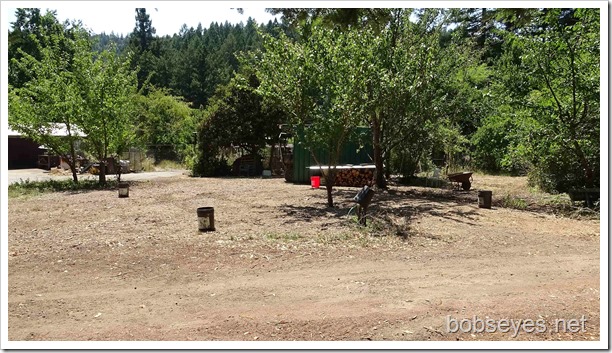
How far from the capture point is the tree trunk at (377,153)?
13.2 meters

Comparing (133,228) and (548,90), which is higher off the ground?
(548,90)

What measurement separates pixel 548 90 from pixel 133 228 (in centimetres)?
973

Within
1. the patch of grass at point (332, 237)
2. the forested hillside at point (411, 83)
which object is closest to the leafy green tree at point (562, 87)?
the forested hillside at point (411, 83)

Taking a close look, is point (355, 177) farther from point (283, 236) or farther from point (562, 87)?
point (283, 236)

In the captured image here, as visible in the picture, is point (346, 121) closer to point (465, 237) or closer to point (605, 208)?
point (465, 237)

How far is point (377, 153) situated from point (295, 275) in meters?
8.99

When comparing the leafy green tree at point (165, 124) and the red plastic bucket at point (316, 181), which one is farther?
the leafy green tree at point (165, 124)

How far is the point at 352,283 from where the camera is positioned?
4836 millimetres

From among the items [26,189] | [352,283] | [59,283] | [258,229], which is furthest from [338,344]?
[26,189]

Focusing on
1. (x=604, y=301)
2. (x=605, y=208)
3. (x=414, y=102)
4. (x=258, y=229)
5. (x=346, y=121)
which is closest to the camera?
(x=604, y=301)

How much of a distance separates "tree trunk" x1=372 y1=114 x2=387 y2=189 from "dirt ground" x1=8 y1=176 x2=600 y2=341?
13.9ft

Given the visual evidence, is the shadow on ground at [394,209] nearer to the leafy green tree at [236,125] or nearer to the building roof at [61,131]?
the leafy green tree at [236,125]

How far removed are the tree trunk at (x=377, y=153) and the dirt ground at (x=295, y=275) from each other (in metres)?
4.25

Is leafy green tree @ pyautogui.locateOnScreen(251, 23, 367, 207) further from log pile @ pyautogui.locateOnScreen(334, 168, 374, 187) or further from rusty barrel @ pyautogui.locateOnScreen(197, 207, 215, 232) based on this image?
log pile @ pyautogui.locateOnScreen(334, 168, 374, 187)
